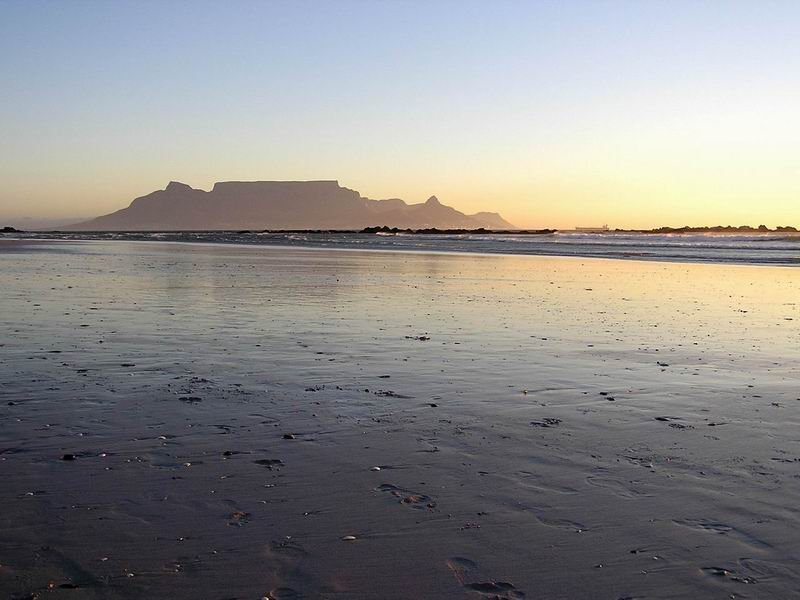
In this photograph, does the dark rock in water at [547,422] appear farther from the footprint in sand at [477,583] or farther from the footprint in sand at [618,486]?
the footprint in sand at [477,583]

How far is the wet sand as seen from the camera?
165 inches

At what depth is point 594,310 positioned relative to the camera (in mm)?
16984

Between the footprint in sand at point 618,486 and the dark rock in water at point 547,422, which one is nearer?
the footprint in sand at point 618,486

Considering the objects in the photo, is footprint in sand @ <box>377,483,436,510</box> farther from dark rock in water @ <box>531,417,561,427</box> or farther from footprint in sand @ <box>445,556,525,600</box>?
dark rock in water @ <box>531,417,561,427</box>

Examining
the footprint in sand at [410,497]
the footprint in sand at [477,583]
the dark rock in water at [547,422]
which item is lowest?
the footprint in sand at [477,583]

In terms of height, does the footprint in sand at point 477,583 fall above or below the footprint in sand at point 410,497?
below

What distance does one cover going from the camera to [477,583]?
4.05 metres

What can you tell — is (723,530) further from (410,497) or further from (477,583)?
(410,497)

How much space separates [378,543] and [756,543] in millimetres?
2487

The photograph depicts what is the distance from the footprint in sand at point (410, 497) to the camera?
5.14 meters

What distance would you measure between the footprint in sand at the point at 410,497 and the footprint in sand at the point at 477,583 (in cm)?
84

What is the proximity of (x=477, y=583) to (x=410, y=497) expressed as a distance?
4.29 ft

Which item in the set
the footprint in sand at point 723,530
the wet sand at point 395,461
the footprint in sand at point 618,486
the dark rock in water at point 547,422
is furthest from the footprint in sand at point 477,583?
the dark rock in water at point 547,422

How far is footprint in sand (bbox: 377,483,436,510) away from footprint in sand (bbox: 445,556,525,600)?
2.74 ft
